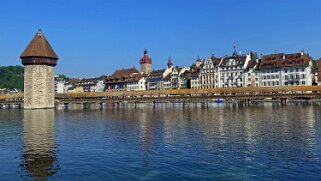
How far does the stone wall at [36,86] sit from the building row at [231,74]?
5534cm

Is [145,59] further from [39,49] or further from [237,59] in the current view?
[39,49]

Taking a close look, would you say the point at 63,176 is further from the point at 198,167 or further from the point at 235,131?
the point at 235,131

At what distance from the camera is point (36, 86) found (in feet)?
250

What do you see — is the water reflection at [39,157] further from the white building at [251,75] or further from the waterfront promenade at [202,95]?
the white building at [251,75]

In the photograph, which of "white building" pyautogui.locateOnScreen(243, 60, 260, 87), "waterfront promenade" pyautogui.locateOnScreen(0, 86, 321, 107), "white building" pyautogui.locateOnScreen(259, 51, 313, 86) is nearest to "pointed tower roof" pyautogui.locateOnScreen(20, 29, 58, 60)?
"waterfront promenade" pyautogui.locateOnScreen(0, 86, 321, 107)

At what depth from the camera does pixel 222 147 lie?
66.2ft

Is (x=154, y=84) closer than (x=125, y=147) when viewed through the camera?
No

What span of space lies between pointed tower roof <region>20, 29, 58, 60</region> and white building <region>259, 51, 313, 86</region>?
5872cm

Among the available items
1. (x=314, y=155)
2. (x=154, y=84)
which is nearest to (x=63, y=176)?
(x=314, y=155)

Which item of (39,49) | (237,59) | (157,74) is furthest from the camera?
(157,74)

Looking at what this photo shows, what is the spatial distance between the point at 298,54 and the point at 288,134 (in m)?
77.4

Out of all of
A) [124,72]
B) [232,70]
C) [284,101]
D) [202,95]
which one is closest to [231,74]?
[232,70]

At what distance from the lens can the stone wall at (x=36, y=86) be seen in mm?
76000

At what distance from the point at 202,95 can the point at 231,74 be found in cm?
2855
